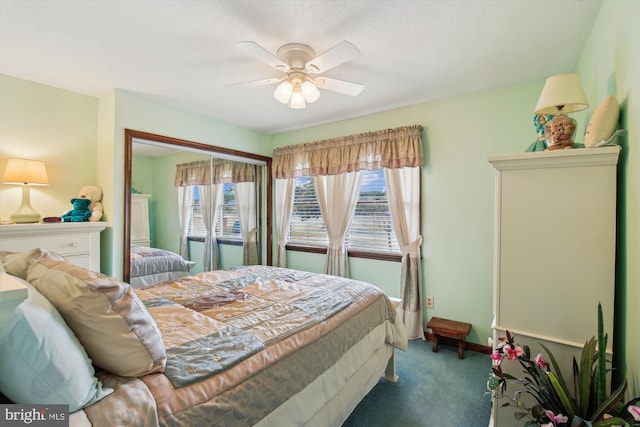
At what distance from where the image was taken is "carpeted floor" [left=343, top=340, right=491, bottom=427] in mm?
1836

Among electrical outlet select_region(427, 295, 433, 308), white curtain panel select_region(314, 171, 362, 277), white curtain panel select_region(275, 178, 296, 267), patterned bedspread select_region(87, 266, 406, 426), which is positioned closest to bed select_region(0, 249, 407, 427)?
patterned bedspread select_region(87, 266, 406, 426)

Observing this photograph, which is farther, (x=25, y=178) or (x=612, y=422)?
(x=25, y=178)

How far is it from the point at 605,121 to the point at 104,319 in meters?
2.21

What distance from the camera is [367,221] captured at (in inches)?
136

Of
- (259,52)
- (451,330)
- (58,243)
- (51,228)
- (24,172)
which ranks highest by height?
(259,52)

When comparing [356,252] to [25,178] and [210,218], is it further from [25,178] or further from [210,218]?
[25,178]

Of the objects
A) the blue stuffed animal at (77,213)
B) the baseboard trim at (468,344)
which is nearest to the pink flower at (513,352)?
the baseboard trim at (468,344)

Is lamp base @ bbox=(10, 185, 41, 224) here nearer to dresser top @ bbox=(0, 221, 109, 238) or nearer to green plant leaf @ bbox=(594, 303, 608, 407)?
dresser top @ bbox=(0, 221, 109, 238)

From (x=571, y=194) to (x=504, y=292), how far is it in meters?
0.55

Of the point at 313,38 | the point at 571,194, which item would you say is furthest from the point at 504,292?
the point at 313,38

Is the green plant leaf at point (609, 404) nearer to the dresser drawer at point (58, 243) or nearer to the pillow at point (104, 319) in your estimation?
the pillow at point (104, 319)

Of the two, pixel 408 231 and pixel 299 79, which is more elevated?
pixel 299 79

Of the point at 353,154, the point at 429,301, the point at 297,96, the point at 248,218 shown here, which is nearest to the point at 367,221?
the point at 353,154

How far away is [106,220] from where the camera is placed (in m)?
2.73
